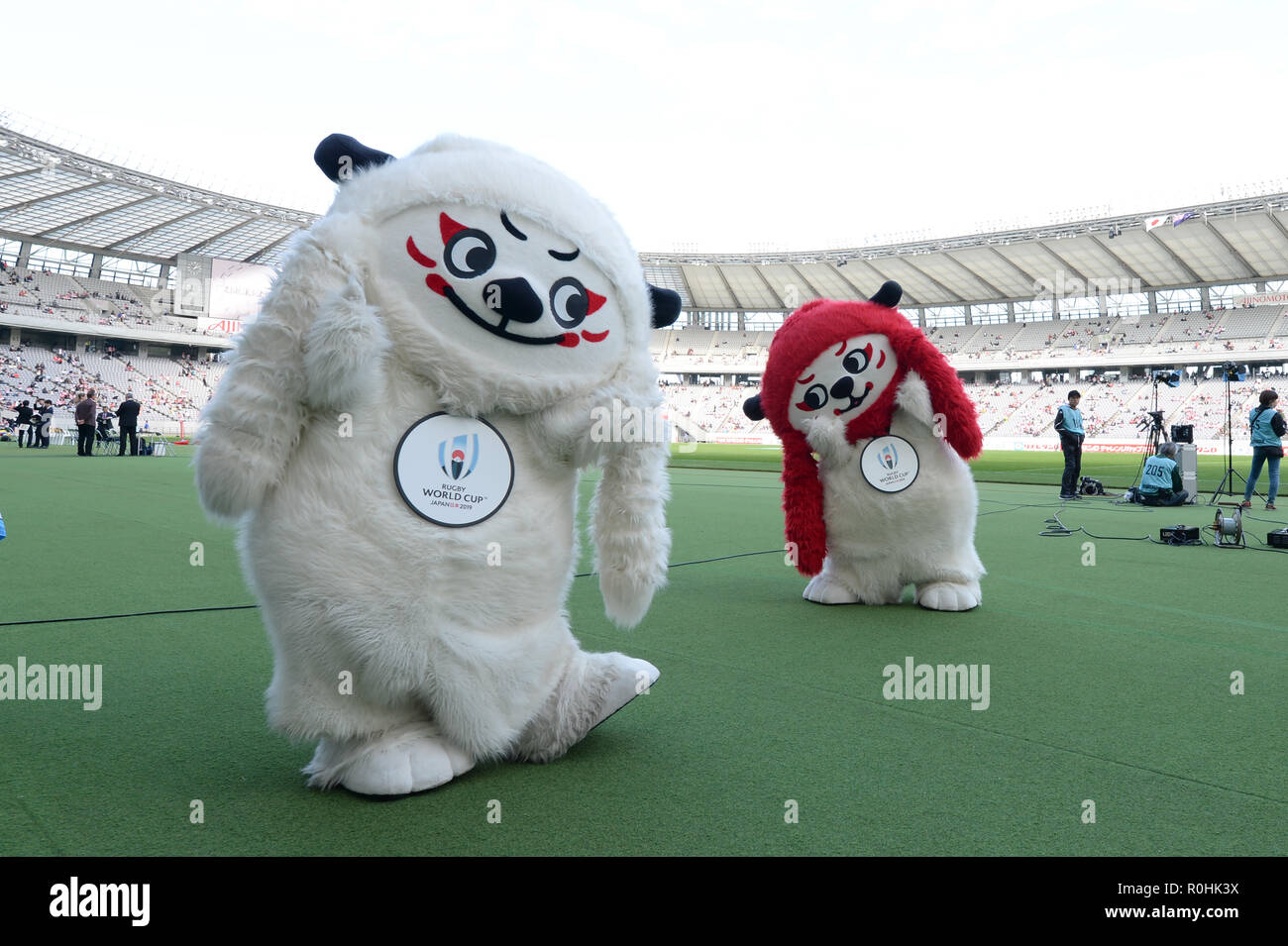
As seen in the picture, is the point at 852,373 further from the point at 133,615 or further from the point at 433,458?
the point at 133,615

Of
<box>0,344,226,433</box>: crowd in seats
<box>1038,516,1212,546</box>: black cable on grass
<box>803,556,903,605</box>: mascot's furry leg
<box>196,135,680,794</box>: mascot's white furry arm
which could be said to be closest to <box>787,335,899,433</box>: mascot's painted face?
<box>803,556,903,605</box>: mascot's furry leg

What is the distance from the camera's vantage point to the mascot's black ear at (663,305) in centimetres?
240

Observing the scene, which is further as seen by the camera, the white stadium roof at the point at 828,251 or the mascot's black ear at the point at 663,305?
the white stadium roof at the point at 828,251

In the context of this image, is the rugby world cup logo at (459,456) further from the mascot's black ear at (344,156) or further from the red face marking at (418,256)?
the mascot's black ear at (344,156)

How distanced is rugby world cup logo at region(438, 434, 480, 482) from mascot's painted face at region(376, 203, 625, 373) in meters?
0.20

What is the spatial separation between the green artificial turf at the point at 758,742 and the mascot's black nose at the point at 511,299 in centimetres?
109

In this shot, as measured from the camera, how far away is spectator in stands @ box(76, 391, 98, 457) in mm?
17125

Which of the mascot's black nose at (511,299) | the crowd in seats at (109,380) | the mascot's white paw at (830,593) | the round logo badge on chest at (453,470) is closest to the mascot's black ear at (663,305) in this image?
the mascot's black nose at (511,299)

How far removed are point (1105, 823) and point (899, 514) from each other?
2.31 meters

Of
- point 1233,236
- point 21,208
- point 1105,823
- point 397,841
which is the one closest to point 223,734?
point 397,841

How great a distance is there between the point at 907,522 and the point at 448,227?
2736 mm

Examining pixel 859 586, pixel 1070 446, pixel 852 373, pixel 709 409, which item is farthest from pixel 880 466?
pixel 709 409

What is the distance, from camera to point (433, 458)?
6.17 ft
